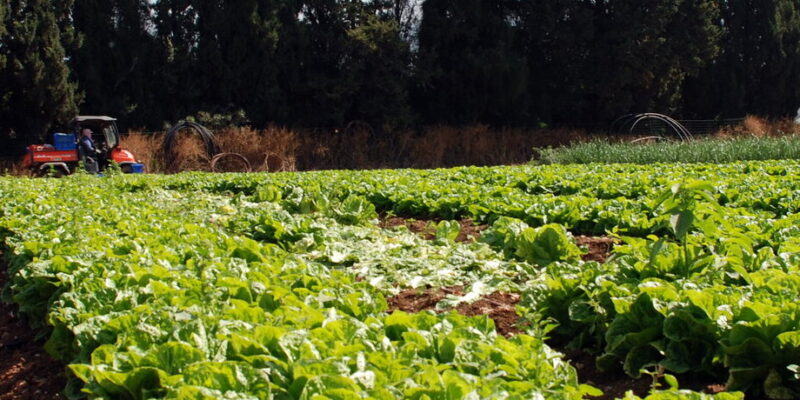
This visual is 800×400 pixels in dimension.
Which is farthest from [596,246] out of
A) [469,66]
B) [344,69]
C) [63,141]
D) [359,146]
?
[469,66]

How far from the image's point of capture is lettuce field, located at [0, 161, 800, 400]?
7.48 ft

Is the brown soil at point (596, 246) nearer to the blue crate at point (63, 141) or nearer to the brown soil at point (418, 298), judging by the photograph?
the brown soil at point (418, 298)

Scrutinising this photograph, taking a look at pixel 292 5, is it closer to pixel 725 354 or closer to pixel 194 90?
pixel 194 90

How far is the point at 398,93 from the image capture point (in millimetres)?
26391

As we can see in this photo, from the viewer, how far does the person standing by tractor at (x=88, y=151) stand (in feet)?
56.4

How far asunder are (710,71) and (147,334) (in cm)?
3658

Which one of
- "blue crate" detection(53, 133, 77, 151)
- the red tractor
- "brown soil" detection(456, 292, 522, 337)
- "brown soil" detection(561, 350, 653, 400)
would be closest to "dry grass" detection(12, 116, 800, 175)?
the red tractor

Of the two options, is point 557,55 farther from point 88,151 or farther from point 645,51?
point 88,151

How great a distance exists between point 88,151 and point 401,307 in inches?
598

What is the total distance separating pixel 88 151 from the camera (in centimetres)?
1731

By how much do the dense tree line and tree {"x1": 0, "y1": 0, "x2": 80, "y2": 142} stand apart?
0.14 ft

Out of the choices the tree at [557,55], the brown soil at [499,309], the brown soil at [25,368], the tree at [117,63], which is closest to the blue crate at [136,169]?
the tree at [117,63]

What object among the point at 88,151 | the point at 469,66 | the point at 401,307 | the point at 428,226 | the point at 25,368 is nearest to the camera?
the point at 25,368

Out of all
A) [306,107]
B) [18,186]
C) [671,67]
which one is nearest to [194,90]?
Answer: [306,107]
